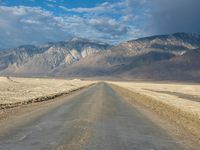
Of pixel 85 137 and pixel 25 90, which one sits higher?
pixel 85 137

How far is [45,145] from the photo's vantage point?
1162 centimetres

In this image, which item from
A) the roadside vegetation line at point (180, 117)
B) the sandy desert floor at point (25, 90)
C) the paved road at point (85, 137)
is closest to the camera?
the paved road at point (85, 137)

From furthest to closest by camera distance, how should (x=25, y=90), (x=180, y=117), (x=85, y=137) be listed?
(x=25, y=90)
(x=180, y=117)
(x=85, y=137)

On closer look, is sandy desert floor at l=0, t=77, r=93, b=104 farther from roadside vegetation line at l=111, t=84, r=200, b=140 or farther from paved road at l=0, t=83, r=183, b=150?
paved road at l=0, t=83, r=183, b=150

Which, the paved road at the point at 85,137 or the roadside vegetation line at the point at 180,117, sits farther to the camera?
the roadside vegetation line at the point at 180,117

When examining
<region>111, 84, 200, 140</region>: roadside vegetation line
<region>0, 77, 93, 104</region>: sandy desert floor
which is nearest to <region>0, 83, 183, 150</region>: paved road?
<region>111, 84, 200, 140</region>: roadside vegetation line

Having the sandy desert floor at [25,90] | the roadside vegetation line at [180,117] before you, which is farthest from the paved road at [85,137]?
the sandy desert floor at [25,90]

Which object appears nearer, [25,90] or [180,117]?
[180,117]

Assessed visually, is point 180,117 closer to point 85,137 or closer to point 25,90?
point 85,137

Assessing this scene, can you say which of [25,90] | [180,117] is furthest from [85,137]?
[25,90]

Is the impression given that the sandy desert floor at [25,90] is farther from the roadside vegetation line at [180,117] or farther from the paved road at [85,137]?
the paved road at [85,137]

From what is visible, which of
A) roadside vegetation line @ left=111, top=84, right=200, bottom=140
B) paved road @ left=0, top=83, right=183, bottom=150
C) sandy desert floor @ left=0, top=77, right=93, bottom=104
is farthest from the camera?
sandy desert floor @ left=0, top=77, right=93, bottom=104

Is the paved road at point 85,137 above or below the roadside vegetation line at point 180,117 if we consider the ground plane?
above

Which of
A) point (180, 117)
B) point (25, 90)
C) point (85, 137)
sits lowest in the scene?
point (25, 90)
